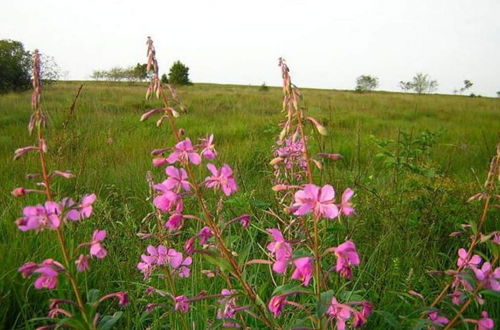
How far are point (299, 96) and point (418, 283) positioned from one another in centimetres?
172

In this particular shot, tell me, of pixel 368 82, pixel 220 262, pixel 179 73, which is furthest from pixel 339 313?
pixel 368 82

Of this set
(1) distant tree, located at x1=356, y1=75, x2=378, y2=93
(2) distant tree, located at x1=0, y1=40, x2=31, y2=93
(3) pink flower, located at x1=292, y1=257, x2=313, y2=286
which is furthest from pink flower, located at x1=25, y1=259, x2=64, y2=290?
(1) distant tree, located at x1=356, y1=75, x2=378, y2=93

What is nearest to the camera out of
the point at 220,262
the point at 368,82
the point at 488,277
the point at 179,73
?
the point at 220,262

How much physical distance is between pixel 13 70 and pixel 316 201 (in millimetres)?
20299

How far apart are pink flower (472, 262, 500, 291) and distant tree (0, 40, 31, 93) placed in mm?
19070

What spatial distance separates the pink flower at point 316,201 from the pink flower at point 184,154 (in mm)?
294

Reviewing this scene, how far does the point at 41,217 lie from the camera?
921mm

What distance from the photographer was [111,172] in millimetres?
4168

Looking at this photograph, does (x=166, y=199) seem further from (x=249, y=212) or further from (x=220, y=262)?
(x=249, y=212)

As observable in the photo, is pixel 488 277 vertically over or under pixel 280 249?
under

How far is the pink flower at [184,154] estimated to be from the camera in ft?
3.44

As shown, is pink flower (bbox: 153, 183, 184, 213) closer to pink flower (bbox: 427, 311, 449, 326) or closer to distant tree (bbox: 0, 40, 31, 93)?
pink flower (bbox: 427, 311, 449, 326)

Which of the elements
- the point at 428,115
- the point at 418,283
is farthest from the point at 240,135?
the point at 428,115

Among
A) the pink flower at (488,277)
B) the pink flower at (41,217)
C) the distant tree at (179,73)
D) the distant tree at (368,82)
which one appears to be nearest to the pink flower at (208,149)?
the pink flower at (41,217)
